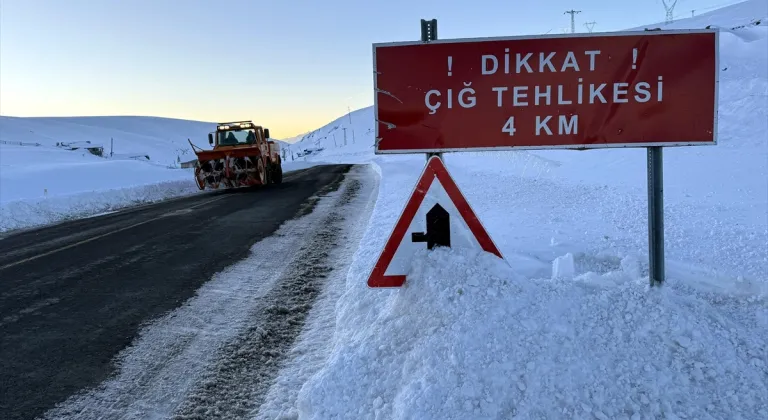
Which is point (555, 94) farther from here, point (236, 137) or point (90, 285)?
point (236, 137)

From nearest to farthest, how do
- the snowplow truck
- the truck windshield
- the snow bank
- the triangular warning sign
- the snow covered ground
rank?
the snow bank, the triangular warning sign, the snow covered ground, the snowplow truck, the truck windshield

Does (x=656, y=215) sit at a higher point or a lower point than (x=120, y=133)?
lower

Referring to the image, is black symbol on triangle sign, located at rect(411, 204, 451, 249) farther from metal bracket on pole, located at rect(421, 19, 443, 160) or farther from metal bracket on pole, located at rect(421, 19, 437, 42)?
metal bracket on pole, located at rect(421, 19, 437, 42)

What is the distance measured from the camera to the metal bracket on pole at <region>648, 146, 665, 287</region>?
325 centimetres

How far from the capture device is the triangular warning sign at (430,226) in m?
3.09

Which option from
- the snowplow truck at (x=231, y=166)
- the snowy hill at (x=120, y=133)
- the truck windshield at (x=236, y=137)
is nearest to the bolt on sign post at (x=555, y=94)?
the snowplow truck at (x=231, y=166)

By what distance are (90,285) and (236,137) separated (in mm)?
14059

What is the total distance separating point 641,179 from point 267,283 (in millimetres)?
8057

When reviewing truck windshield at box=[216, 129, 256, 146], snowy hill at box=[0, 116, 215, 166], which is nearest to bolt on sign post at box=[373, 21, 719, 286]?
truck windshield at box=[216, 129, 256, 146]

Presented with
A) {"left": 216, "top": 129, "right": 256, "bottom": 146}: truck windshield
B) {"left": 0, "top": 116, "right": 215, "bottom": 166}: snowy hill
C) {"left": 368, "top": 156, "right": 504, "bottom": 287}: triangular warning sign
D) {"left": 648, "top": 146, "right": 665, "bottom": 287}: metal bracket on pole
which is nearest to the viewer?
{"left": 368, "top": 156, "right": 504, "bottom": 287}: triangular warning sign

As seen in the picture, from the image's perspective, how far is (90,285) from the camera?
536cm

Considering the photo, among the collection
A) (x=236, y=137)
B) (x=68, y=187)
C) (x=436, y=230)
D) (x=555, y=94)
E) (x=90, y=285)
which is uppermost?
(x=236, y=137)

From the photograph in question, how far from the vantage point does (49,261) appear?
6.62 meters

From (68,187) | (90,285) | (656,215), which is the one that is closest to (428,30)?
(656,215)
